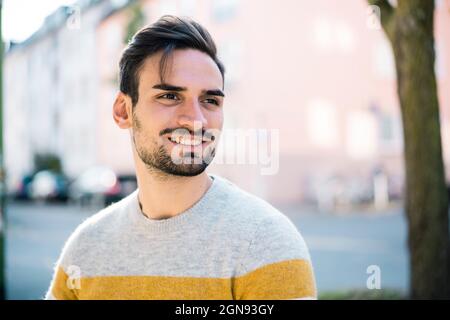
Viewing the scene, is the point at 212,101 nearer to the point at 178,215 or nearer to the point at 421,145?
the point at 178,215

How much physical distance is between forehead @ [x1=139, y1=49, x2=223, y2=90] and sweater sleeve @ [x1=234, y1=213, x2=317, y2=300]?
0.37 metres

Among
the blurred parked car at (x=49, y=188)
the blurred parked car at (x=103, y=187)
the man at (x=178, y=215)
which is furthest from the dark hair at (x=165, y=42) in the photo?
the blurred parked car at (x=49, y=188)

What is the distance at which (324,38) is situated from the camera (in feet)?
58.9

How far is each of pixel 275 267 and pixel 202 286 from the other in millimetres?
187

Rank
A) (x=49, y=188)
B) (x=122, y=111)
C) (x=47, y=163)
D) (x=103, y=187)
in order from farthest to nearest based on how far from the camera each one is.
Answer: (x=47, y=163) < (x=49, y=188) < (x=103, y=187) < (x=122, y=111)

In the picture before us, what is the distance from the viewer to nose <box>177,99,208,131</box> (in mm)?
1454

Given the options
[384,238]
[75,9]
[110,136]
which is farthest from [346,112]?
[75,9]

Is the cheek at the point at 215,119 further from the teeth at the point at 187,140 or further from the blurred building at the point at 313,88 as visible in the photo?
the blurred building at the point at 313,88

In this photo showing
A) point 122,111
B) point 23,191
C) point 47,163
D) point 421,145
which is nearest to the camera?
point 122,111

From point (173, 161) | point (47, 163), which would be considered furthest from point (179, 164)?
point (47, 163)

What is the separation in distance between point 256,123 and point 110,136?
9159 millimetres

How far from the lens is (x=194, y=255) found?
1412mm

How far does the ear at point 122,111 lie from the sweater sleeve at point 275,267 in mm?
501

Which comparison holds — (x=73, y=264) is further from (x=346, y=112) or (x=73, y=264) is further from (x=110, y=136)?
(x=110, y=136)
